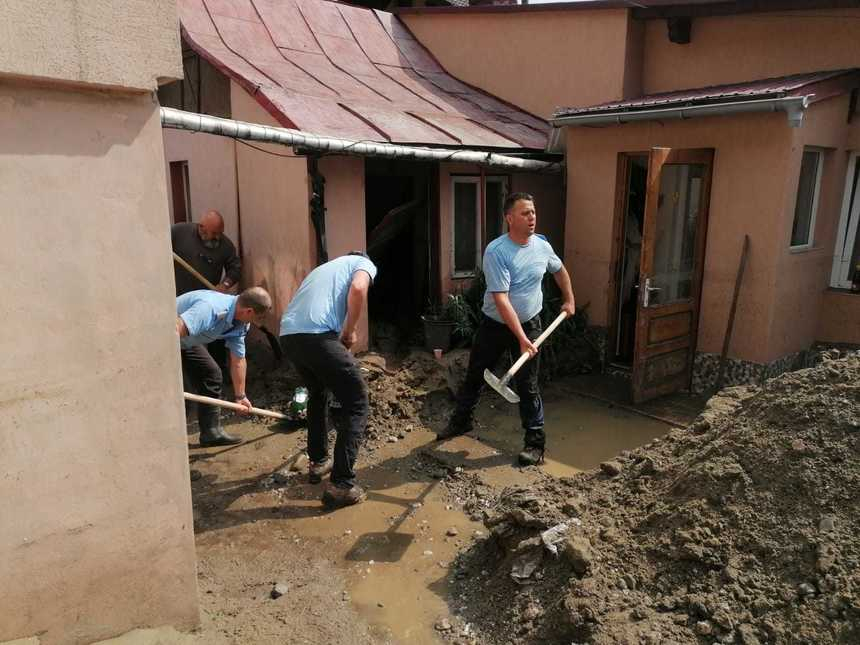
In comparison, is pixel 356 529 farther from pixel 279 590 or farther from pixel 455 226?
pixel 455 226

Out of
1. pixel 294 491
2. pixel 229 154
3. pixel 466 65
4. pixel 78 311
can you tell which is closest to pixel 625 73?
pixel 466 65

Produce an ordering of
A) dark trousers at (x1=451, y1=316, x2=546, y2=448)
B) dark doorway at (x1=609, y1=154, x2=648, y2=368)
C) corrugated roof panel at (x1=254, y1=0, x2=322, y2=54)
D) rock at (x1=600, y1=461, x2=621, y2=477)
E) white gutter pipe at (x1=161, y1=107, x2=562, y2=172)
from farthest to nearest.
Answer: corrugated roof panel at (x1=254, y1=0, x2=322, y2=54) < dark doorway at (x1=609, y1=154, x2=648, y2=368) < white gutter pipe at (x1=161, y1=107, x2=562, y2=172) < dark trousers at (x1=451, y1=316, x2=546, y2=448) < rock at (x1=600, y1=461, x2=621, y2=477)

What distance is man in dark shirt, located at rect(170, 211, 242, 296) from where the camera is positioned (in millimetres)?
6691

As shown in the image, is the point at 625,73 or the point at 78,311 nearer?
the point at 78,311

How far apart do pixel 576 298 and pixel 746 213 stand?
83.3 inches

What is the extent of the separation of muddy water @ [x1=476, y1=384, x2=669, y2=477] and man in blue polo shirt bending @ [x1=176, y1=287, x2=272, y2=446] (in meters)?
2.27

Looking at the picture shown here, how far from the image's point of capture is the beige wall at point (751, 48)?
6.39 metres

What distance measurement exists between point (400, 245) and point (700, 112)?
13.6ft

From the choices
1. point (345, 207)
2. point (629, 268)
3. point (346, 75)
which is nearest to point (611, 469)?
point (345, 207)

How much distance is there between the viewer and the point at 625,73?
309 inches

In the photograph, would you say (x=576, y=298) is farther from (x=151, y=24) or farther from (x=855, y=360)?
(x=151, y=24)

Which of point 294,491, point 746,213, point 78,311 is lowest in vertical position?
point 294,491

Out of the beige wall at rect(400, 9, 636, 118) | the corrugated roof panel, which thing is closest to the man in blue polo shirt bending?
the corrugated roof panel

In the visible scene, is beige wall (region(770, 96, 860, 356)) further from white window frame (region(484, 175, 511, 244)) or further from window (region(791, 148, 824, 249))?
white window frame (region(484, 175, 511, 244))
